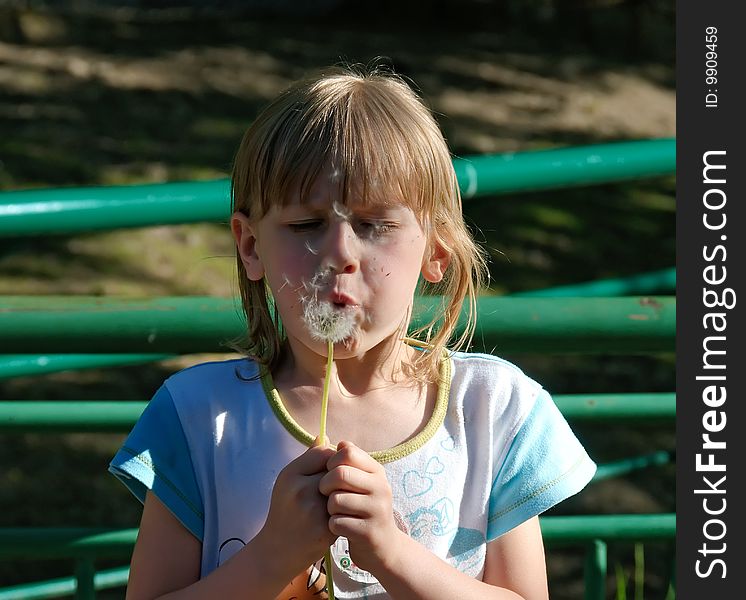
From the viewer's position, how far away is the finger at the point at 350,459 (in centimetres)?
139

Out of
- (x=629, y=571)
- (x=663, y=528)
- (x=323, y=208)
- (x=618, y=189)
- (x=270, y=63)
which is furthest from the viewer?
(x=270, y=63)

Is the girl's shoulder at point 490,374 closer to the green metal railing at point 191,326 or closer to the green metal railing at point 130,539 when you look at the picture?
the green metal railing at point 191,326

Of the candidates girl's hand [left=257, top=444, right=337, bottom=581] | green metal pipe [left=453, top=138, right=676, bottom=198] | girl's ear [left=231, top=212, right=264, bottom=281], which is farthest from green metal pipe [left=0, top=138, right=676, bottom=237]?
girl's hand [left=257, top=444, right=337, bottom=581]

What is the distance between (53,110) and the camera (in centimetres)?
647

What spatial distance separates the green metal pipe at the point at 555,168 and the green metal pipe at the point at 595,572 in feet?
2.31

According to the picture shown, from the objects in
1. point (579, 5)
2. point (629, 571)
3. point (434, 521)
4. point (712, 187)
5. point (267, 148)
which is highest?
point (579, 5)

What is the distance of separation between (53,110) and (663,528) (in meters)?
5.10

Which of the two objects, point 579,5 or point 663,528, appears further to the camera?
point 579,5

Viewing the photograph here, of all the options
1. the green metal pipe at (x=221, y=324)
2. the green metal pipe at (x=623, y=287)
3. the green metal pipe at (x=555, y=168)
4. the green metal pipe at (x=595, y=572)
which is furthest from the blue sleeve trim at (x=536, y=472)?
the green metal pipe at (x=623, y=287)

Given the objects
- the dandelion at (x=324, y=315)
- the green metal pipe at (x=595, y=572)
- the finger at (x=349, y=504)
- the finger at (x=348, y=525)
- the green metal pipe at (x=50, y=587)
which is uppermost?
the dandelion at (x=324, y=315)

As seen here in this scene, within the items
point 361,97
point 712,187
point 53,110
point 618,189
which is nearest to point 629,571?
point 712,187

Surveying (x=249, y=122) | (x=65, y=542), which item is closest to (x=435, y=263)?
(x=65, y=542)

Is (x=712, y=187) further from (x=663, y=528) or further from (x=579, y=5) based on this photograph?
(x=579, y=5)

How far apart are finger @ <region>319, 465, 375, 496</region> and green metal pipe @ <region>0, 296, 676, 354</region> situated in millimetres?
426
